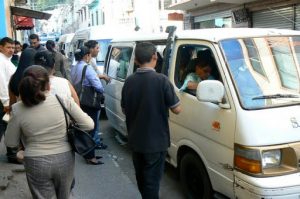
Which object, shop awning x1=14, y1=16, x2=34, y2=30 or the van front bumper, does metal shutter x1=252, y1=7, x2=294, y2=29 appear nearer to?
the van front bumper

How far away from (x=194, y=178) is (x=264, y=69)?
1384 millimetres

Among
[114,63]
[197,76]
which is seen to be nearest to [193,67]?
[197,76]

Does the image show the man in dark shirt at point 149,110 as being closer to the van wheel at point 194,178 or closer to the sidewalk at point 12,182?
the van wheel at point 194,178

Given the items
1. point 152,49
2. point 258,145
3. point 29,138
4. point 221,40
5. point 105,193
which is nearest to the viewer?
point 29,138

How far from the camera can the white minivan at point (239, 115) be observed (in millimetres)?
3338

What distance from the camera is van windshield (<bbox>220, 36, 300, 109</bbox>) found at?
3624 mm

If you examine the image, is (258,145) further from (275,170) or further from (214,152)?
(214,152)

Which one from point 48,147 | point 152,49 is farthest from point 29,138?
point 152,49

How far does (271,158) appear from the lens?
3.38 m

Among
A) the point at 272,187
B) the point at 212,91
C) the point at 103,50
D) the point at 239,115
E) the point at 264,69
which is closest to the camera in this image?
the point at 272,187

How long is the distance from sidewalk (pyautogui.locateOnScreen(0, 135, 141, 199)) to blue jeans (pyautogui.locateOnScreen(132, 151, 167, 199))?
3.36 feet

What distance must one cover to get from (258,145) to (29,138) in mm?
1817

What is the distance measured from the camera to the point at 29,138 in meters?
2.97

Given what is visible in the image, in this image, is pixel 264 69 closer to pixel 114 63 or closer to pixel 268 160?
pixel 268 160
